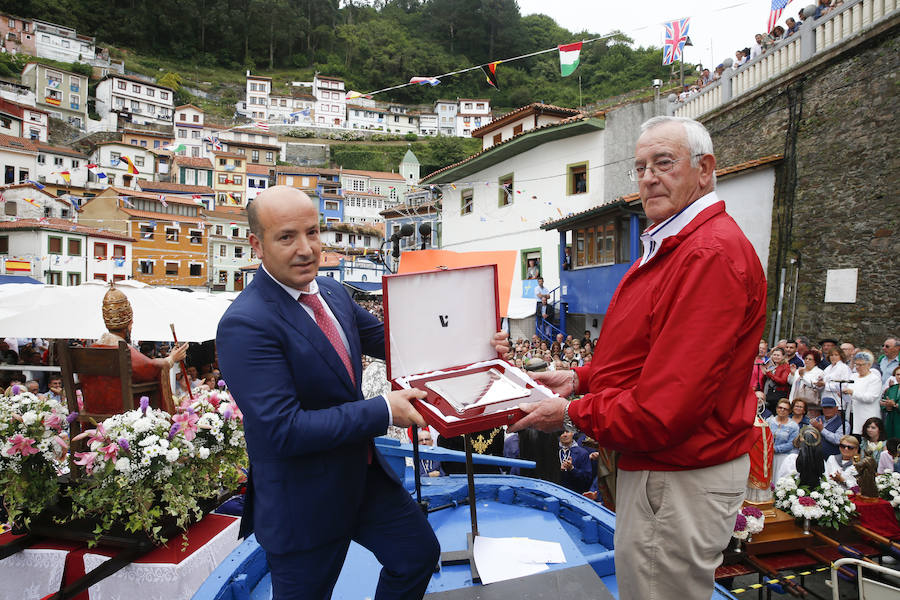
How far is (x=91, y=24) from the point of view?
73.6m

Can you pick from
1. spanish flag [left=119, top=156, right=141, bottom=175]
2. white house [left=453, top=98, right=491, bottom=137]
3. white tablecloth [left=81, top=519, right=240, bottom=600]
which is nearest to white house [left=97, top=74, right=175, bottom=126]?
spanish flag [left=119, top=156, right=141, bottom=175]

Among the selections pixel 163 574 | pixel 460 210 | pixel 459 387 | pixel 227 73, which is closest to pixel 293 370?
pixel 459 387

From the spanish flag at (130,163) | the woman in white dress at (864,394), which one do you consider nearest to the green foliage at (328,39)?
the spanish flag at (130,163)

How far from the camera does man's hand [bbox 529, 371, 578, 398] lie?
8.33 ft

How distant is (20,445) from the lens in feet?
11.0

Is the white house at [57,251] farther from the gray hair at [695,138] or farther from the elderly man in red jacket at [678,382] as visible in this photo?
the gray hair at [695,138]

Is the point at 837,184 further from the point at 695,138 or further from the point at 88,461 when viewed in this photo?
the point at 88,461

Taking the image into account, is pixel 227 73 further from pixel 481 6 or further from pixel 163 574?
pixel 163 574

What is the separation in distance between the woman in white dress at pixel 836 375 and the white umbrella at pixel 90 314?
9.69 metres

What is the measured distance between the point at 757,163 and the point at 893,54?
304 cm

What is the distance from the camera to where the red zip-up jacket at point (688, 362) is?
1.67 meters

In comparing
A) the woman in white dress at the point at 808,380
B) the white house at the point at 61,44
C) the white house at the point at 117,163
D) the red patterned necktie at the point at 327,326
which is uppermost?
the white house at the point at 61,44

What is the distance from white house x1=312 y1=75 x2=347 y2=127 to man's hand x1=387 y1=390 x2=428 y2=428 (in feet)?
271

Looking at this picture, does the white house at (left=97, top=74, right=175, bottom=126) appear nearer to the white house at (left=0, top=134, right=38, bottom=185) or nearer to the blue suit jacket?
the white house at (left=0, top=134, right=38, bottom=185)
